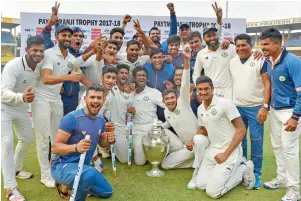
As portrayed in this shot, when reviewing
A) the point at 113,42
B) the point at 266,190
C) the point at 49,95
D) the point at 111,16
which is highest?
the point at 111,16

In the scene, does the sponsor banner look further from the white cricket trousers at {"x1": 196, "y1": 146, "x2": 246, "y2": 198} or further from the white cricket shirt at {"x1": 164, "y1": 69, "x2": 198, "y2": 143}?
the white cricket trousers at {"x1": 196, "y1": 146, "x2": 246, "y2": 198}

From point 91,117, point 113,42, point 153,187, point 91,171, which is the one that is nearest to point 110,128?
point 91,117

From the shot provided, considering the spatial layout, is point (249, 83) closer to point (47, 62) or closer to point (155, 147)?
point (155, 147)

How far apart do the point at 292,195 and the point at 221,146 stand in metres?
1.02

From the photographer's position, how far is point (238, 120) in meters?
3.97

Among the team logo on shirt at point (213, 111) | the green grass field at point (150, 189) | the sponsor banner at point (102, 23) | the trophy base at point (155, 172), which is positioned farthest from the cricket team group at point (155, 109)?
the sponsor banner at point (102, 23)

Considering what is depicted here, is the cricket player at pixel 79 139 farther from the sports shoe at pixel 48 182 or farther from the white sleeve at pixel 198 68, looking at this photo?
the white sleeve at pixel 198 68

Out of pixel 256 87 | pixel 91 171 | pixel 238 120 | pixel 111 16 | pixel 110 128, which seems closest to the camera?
pixel 91 171

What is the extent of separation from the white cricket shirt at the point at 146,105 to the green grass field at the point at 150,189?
0.83 m

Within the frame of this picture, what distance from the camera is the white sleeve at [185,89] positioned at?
4.44 m

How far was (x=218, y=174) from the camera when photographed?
3.98 m

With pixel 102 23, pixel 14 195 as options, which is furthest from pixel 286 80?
pixel 102 23

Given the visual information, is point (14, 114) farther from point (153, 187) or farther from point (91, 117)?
point (153, 187)

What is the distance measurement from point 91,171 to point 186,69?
1988 millimetres
